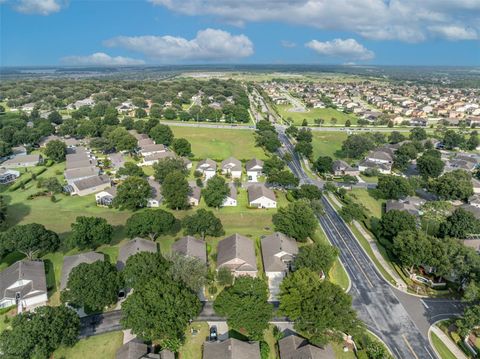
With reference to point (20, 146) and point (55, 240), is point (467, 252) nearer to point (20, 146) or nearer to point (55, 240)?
point (55, 240)

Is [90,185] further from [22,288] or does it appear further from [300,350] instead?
[300,350]

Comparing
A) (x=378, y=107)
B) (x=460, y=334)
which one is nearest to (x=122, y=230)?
(x=460, y=334)

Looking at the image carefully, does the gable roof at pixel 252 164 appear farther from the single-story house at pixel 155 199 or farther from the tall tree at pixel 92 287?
the tall tree at pixel 92 287

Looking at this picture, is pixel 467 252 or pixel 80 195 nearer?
pixel 467 252

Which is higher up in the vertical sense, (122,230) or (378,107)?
(378,107)

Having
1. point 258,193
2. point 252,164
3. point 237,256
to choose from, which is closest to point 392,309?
point 237,256
